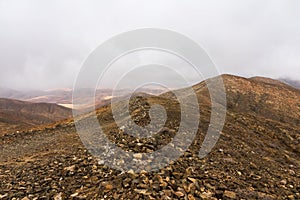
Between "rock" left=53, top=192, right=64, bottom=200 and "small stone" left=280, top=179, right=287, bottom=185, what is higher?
"small stone" left=280, top=179, right=287, bottom=185

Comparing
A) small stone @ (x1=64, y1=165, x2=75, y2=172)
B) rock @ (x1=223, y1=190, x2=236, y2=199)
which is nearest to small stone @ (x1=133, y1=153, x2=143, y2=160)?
small stone @ (x1=64, y1=165, x2=75, y2=172)

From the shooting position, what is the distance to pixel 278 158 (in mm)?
15773

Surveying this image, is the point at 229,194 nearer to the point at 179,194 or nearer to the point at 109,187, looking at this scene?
the point at 179,194

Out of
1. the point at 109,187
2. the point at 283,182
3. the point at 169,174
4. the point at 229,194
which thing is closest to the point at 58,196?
the point at 109,187

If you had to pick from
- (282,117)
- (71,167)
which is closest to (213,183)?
(71,167)

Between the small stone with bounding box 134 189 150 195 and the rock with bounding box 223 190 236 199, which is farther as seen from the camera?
the rock with bounding box 223 190 236 199

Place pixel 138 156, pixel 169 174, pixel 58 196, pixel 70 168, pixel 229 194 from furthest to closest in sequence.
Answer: pixel 70 168 < pixel 138 156 < pixel 169 174 < pixel 229 194 < pixel 58 196

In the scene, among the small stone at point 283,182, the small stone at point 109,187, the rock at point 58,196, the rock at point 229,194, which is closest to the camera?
the rock at point 58,196

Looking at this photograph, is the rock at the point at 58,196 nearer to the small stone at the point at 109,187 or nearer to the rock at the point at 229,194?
the small stone at the point at 109,187

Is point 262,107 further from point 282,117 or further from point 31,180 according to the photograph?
point 31,180

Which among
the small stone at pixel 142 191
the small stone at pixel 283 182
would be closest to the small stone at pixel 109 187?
the small stone at pixel 142 191

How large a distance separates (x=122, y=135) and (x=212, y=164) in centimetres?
515

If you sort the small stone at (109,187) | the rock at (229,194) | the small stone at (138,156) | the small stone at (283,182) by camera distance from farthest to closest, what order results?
the small stone at (283,182)
the small stone at (138,156)
the rock at (229,194)
the small stone at (109,187)

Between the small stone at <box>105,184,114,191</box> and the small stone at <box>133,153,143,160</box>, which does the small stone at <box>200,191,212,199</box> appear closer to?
the small stone at <box>133,153,143,160</box>
